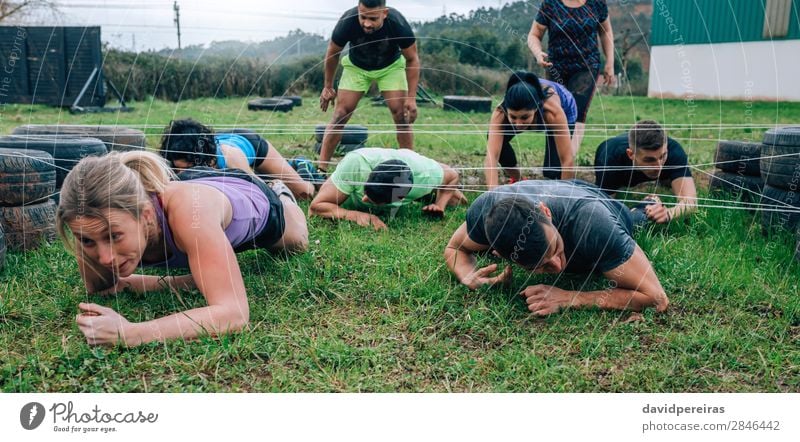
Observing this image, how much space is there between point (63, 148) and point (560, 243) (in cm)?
353

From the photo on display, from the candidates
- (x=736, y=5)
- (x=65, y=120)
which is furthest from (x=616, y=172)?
(x=65, y=120)

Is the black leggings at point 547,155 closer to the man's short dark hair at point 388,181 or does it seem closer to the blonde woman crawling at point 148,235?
the man's short dark hair at point 388,181

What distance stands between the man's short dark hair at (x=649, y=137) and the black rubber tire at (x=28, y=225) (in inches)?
158

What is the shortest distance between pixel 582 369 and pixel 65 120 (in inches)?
476

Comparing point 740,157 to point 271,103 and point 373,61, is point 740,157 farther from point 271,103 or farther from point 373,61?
point 271,103

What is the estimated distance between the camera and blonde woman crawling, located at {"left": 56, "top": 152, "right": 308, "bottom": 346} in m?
2.64

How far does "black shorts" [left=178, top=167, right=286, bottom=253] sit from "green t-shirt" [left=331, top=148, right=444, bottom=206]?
0.98m

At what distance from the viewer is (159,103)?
48.6ft

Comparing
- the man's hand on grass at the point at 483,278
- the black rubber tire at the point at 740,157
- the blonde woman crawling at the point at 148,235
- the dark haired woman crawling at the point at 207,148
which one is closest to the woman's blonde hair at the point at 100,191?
the blonde woman crawling at the point at 148,235

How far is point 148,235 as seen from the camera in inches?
114

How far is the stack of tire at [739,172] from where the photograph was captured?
16.5ft

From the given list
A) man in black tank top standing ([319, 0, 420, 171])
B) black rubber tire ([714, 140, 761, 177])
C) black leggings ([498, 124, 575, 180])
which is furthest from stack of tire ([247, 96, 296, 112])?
black rubber tire ([714, 140, 761, 177])

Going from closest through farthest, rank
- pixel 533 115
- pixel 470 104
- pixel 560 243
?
pixel 560 243, pixel 533 115, pixel 470 104

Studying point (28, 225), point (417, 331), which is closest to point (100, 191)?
point (417, 331)
